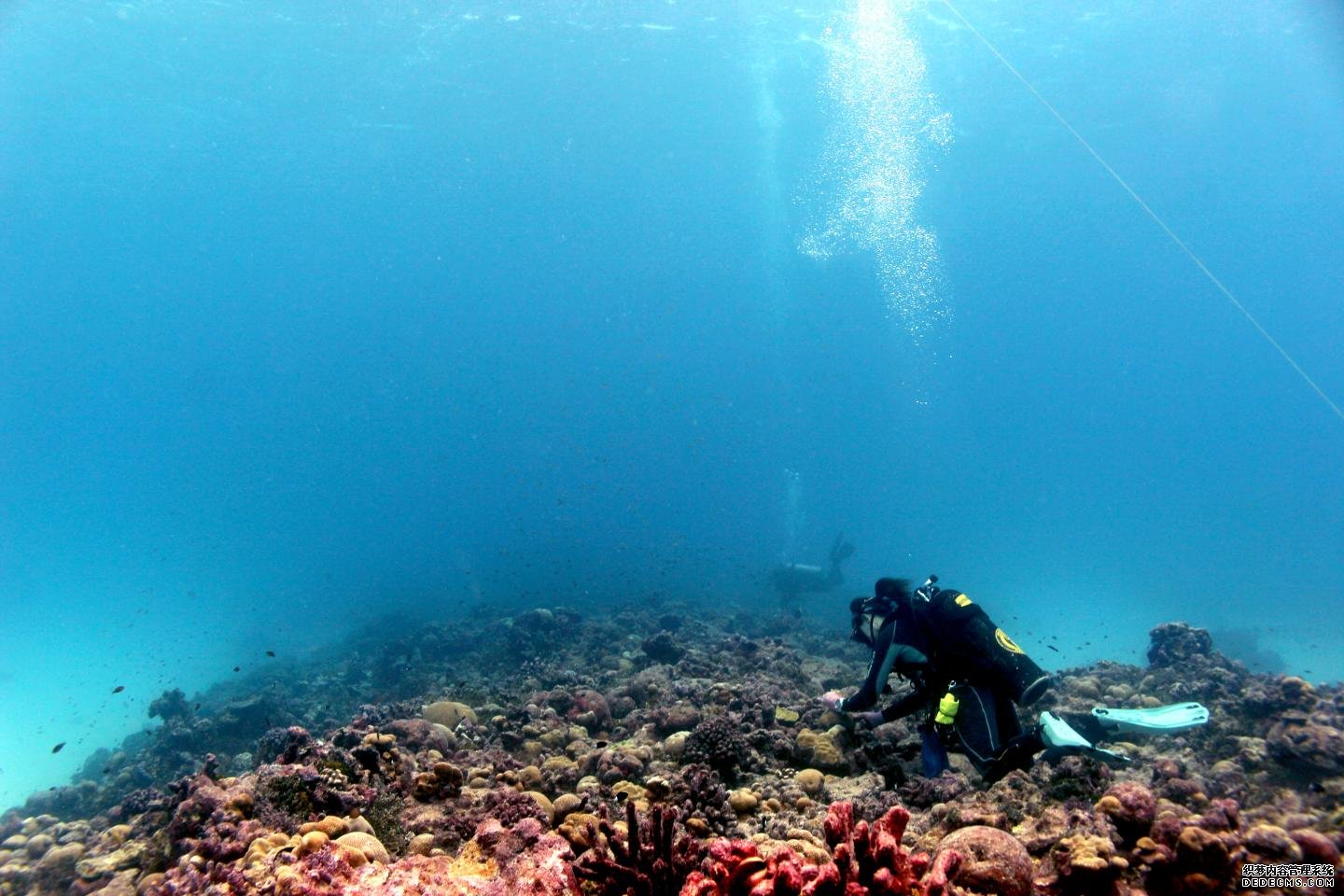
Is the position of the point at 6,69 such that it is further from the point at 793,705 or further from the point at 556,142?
the point at 793,705

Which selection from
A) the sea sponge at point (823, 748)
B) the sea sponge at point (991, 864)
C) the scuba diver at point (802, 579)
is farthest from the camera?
the scuba diver at point (802, 579)

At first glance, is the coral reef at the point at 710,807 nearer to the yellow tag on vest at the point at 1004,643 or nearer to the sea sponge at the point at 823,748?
the sea sponge at the point at 823,748

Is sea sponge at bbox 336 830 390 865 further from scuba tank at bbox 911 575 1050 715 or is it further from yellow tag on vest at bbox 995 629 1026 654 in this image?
yellow tag on vest at bbox 995 629 1026 654

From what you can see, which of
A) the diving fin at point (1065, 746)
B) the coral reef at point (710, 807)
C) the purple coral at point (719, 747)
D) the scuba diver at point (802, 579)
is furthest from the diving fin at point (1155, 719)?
the scuba diver at point (802, 579)

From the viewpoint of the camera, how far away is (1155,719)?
26.7 feet

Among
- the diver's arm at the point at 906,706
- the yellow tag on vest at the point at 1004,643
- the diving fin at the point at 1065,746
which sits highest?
the yellow tag on vest at the point at 1004,643

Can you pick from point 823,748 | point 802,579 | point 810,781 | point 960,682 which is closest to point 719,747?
point 810,781

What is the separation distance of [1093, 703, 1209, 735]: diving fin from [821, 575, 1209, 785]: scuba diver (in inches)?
76.4

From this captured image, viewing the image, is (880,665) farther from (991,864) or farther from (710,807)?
(991,864)

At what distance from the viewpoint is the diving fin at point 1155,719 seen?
7.81 meters

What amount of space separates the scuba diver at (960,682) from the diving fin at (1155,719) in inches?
76.4

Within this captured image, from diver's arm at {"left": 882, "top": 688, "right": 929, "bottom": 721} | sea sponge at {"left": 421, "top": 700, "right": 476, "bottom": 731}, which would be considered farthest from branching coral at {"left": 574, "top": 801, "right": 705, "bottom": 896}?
sea sponge at {"left": 421, "top": 700, "right": 476, "bottom": 731}

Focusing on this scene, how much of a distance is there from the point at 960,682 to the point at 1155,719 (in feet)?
12.1

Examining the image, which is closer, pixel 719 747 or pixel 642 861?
pixel 642 861
